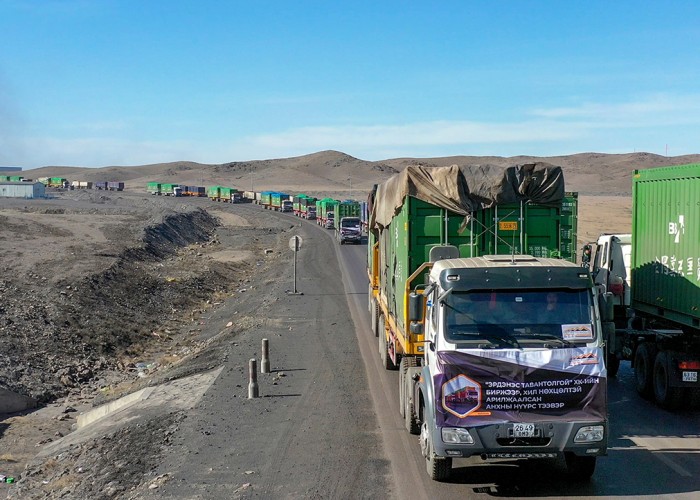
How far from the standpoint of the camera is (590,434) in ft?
29.8

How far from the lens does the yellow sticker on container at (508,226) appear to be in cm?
1251

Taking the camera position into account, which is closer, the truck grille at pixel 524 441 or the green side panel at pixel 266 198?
the truck grille at pixel 524 441

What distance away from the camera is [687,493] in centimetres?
959

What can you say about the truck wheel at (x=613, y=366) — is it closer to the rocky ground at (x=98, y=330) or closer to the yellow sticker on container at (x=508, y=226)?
the yellow sticker on container at (x=508, y=226)

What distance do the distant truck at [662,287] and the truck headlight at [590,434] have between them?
4.06m

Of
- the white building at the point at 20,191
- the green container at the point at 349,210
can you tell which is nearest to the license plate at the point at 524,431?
the green container at the point at 349,210

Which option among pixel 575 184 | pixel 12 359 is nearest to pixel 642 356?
pixel 12 359

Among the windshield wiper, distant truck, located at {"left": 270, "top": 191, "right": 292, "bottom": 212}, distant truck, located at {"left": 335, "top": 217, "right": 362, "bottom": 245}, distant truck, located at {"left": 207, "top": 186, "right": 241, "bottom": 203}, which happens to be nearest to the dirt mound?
distant truck, located at {"left": 335, "top": 217, "right": 362, "bottom": 245}

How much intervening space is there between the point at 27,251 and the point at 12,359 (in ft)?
67.2

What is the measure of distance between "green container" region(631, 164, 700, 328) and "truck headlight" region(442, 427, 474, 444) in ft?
20.0

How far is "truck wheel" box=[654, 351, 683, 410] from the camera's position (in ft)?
45.2

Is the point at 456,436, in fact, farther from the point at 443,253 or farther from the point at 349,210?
the point at 349,210

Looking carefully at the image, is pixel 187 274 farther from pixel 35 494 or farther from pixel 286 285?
pixel 35 494

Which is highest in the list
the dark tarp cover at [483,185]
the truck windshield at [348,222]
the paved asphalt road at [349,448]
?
the dark tarp cover at [483,185]
